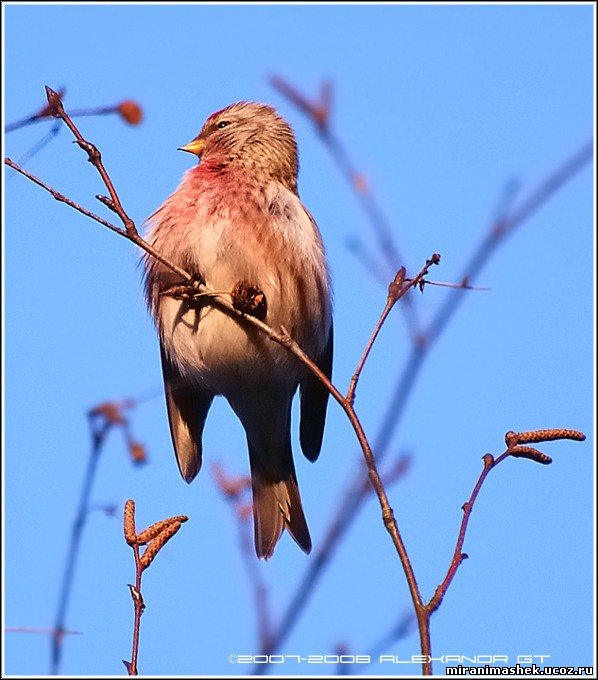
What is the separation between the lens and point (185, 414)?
4961mm

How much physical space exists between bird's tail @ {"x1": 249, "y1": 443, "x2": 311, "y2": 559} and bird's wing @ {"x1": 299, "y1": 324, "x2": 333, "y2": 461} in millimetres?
121

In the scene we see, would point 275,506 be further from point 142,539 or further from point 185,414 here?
point 142,539

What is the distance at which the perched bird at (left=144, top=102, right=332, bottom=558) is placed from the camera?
4254 mm

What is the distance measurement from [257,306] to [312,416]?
118 cm

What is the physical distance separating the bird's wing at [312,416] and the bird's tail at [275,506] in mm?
121

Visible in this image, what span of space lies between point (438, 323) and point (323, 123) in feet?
1.79

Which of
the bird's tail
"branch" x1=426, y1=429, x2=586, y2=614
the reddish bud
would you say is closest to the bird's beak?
the bird's tail

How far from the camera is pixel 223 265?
13.7 ft

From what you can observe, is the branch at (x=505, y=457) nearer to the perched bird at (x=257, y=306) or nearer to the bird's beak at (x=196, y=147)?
the perched bird at (x=257, y=306)

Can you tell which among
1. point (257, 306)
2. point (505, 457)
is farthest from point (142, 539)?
point (257, 306)

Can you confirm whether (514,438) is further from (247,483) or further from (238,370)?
(238,370)

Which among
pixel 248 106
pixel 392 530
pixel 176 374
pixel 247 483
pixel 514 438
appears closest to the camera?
pixel 392 530

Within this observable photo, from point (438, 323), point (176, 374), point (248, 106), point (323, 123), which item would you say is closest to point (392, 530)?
point (438, 323)

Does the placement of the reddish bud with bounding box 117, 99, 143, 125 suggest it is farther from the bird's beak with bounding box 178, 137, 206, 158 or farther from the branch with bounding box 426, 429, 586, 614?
the bird's beak with bounding box 178, 137, 206, 158
